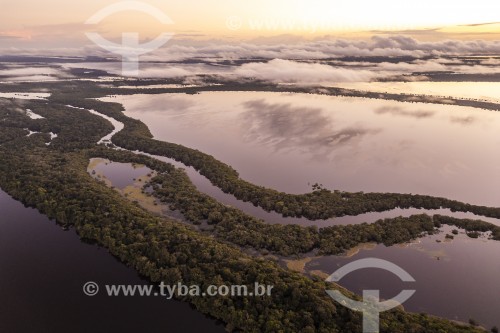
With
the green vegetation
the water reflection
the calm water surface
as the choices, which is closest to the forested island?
the green vegetation

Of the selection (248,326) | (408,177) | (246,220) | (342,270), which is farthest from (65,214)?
(408,177)

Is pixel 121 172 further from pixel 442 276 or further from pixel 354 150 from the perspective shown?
pixel 442 276

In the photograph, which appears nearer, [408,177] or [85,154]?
[408,177]

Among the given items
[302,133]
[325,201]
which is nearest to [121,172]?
[325,201]

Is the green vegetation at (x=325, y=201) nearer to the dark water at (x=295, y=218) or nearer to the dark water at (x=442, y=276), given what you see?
the dark water at (x=295, y=218)

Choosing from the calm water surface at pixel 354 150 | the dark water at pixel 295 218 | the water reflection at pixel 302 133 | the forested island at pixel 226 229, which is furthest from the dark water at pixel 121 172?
the water reflection at pixel 302 133

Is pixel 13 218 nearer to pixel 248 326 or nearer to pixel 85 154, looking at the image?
pixel 85 154
